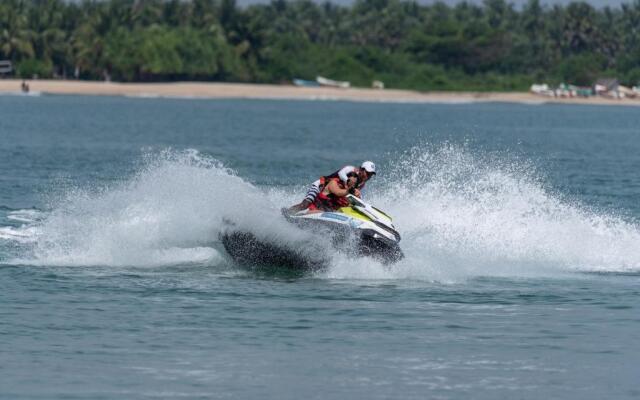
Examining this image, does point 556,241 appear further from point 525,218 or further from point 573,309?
point 573,309

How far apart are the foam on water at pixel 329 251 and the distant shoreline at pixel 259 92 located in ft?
382

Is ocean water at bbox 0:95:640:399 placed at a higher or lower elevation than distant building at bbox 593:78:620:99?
lower

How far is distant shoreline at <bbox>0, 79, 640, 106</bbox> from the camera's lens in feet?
468

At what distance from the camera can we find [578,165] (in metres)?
52.1

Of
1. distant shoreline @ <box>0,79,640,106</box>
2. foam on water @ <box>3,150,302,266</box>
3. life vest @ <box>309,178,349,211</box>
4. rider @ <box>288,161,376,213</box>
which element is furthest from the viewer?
distant shoreline @ <box>0,79,640,106</box>

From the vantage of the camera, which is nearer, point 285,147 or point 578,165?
point 578,165

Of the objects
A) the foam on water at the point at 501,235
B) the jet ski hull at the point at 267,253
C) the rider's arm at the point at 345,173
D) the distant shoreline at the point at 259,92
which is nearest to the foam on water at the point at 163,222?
the jet ski hull at the point at 267,253

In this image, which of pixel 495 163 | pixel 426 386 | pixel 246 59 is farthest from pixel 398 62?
pixel 426 386

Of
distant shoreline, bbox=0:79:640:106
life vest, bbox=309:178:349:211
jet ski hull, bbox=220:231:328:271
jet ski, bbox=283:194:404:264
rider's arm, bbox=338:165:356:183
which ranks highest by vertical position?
rider's arm, bbox=338:165:356:183

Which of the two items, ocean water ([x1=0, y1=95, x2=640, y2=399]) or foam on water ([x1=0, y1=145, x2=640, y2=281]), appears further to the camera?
foam on water ([x1=0, y1=145, x2=640, y2=281])

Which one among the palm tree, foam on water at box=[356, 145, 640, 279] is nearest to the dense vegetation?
the palm tree

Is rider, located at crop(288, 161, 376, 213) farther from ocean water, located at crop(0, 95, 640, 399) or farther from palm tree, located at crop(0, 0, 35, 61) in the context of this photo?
palm tree, located at crop(0, 0, 35, 61)

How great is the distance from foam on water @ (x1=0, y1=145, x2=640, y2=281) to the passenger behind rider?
53 centimetres

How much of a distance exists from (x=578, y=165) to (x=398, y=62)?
4563 inches
